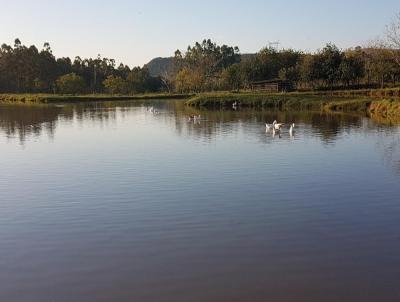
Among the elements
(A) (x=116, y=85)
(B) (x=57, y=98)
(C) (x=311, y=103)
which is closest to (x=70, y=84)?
(A) (x=116, y=85)

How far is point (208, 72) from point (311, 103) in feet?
369

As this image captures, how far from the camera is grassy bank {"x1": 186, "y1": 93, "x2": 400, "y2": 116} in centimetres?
5766

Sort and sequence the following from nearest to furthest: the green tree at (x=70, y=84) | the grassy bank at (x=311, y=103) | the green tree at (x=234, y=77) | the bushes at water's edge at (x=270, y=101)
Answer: the grassy bank at (x=311, y=103), the bushes at water's edge at (x=270, y=101), the green tree at (x=234, y=77), the green tree at (x=70, y=84)

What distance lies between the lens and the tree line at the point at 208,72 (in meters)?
96.0

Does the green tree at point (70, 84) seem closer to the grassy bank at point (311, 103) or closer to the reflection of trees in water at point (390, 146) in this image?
the grassy bank at point (311, 103)

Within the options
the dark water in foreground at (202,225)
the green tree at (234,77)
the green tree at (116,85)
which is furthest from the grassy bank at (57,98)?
the dark water in foreground at (202,225)

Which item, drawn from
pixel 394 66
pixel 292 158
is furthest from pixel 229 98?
pixel 292 158

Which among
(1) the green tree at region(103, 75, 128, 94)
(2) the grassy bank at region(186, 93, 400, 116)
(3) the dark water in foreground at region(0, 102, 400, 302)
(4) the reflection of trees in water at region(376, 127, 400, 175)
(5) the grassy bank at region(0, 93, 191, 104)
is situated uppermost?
(1) the green tree at region(103, 75, 128, 94)

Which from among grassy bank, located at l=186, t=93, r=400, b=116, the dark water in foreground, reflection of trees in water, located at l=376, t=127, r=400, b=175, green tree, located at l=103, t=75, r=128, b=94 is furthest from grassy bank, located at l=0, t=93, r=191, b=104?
the dark water in foreground

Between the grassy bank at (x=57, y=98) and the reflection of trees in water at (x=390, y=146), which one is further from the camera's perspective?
the grassy bank at (x=57, y=98)

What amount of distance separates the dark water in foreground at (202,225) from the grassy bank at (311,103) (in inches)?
1259

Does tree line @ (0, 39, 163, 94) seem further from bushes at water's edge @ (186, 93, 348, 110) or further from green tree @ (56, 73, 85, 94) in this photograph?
bushes at water's edge @ (186, 93, 348, 110)

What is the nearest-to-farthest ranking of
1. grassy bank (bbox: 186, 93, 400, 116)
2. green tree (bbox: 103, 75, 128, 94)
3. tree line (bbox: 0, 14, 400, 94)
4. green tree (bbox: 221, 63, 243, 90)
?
grassy bank (bbox: 186, 93, 400, 116) → tree line (bbox: 0, 14, 400, 94) → green tree (bbox: 221, 63, 243, 90) → green tree (bbox: 103, 75, 128, 94)

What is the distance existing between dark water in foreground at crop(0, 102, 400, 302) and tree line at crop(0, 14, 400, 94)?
65511mm
